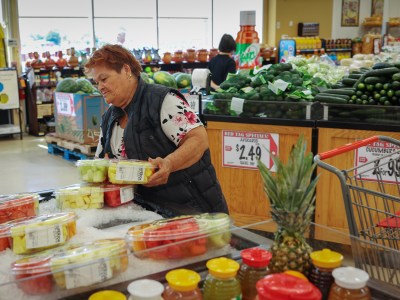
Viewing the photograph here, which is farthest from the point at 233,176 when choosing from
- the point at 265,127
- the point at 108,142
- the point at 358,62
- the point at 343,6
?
the point at 343,6

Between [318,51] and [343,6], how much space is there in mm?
2230

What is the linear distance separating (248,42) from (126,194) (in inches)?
152

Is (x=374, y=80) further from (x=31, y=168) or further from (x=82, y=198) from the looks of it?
(x=31, y=168)

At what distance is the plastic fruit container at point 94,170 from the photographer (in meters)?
2.26

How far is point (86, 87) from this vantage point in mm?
7352

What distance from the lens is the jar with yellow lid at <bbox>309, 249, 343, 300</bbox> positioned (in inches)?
51.6

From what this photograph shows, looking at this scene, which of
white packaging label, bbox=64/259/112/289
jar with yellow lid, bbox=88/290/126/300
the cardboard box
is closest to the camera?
jar with yellow lid, bbox=88/290/126/300

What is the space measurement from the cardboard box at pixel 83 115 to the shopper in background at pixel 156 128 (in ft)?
15.1

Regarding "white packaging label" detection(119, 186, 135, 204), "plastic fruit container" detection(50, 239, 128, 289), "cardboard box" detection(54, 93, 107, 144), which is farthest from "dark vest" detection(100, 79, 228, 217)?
"cardboard box" detection(54, 93, 107, 144)

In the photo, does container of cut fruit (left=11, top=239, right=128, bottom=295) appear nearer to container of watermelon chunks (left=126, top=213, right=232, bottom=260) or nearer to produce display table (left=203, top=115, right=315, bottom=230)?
container of watermelon chunks (left=126, top=213, right=232, bottom=260)

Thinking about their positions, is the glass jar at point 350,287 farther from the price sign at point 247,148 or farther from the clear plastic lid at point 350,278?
the price sign at point 247,148

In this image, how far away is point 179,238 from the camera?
1619mm

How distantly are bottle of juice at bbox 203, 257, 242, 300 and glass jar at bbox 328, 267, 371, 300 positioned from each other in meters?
0.23

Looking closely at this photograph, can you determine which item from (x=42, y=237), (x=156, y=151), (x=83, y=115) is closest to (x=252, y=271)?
(x=42, y=237)
